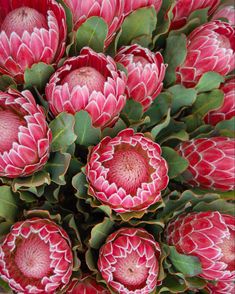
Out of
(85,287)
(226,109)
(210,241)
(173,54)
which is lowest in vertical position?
(85,287)

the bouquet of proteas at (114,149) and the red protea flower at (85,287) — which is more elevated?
the bouquet of proteas at (114,149)

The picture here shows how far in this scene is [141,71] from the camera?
0.94 meters

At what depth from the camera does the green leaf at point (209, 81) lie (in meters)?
1.03

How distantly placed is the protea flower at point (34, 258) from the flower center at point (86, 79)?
0.26 m

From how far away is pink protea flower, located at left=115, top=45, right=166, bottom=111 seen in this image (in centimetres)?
94

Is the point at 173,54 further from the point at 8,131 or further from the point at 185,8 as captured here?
the point at 8,131

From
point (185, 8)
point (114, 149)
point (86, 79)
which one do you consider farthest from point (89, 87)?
point (185, 8)

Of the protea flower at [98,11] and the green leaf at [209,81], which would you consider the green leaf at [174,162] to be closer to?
the green leaf at [209,81]

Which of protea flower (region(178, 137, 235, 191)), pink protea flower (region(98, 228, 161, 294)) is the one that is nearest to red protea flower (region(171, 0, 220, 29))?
protea flower (region(178, 137, 235, 191))

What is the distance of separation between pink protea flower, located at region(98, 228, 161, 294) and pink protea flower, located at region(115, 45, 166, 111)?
0.93 ft

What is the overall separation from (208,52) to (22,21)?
0.40m

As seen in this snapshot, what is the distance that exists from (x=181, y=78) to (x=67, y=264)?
0.48 meters

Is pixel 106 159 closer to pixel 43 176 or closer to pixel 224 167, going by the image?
pixel 43 176

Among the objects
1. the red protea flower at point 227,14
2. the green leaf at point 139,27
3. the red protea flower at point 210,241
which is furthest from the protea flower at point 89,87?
the red protea flower at point 227,14
